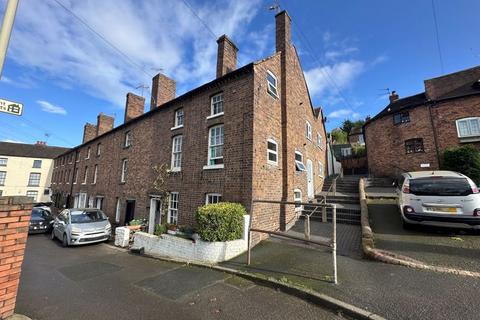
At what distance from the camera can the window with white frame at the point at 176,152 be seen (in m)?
12.1

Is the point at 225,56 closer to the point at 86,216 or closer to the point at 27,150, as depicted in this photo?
the point at 86,216

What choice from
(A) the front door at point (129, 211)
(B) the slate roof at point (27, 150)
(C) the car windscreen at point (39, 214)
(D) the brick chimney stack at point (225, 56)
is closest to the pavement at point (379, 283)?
(D) the brick chimney stack at point (225, 56)

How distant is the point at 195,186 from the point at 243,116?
4003 mm

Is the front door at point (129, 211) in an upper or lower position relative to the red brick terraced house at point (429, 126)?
lower

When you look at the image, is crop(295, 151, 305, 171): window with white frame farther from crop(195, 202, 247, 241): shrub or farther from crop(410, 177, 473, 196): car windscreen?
crop(195, 202, 247, 241): shrub

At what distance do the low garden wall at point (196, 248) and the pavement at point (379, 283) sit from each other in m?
0.56

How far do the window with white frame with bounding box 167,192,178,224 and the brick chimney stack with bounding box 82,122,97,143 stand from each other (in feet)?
78.8

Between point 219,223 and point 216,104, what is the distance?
6.07 meters

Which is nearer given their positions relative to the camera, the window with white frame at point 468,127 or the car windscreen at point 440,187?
the car windscreen at point 440,187

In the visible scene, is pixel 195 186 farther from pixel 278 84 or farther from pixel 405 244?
pixel 405 244

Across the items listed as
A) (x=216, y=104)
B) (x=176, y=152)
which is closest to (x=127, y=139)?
(x=176, y=152)

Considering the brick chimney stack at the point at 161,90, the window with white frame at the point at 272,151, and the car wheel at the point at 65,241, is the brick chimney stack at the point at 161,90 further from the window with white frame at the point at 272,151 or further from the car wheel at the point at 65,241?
the window with white frame at the point at 272,151

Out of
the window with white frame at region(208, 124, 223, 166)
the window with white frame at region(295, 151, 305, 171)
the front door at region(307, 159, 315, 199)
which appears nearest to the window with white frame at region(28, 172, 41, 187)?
the window with white frame at region(208, 124, 223, 166)

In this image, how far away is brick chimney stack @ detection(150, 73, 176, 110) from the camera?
17000mm
